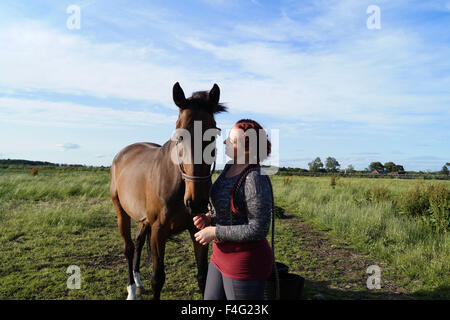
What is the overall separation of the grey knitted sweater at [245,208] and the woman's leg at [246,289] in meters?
0.30

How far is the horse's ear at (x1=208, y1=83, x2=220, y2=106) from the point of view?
105 inches

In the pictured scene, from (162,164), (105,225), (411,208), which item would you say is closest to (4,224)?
(105,225)

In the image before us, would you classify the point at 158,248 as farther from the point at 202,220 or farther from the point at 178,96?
the point at 178,96

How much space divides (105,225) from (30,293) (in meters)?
4.16

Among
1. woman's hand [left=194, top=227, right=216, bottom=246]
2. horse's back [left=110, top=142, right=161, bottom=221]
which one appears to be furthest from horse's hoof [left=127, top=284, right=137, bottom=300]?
woman's hand [left=194, top=227, right=216, bottom=246]

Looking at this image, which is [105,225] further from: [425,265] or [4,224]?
[425,265]

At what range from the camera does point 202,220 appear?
220cm

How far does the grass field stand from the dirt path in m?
0.02

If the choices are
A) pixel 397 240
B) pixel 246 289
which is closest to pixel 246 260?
pixel 246 289

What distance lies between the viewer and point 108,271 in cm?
494

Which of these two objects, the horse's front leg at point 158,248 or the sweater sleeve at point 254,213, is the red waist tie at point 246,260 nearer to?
the sweater sleeve at point 254,213

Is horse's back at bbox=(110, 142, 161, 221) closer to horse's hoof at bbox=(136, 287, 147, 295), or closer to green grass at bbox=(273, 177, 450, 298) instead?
horse's hoof at bbox=(136, 287, 147, 295)

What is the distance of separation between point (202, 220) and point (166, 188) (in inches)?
42.2

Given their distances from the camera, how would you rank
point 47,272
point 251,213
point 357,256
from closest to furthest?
point 251,213
point 47,272
point 357,256
